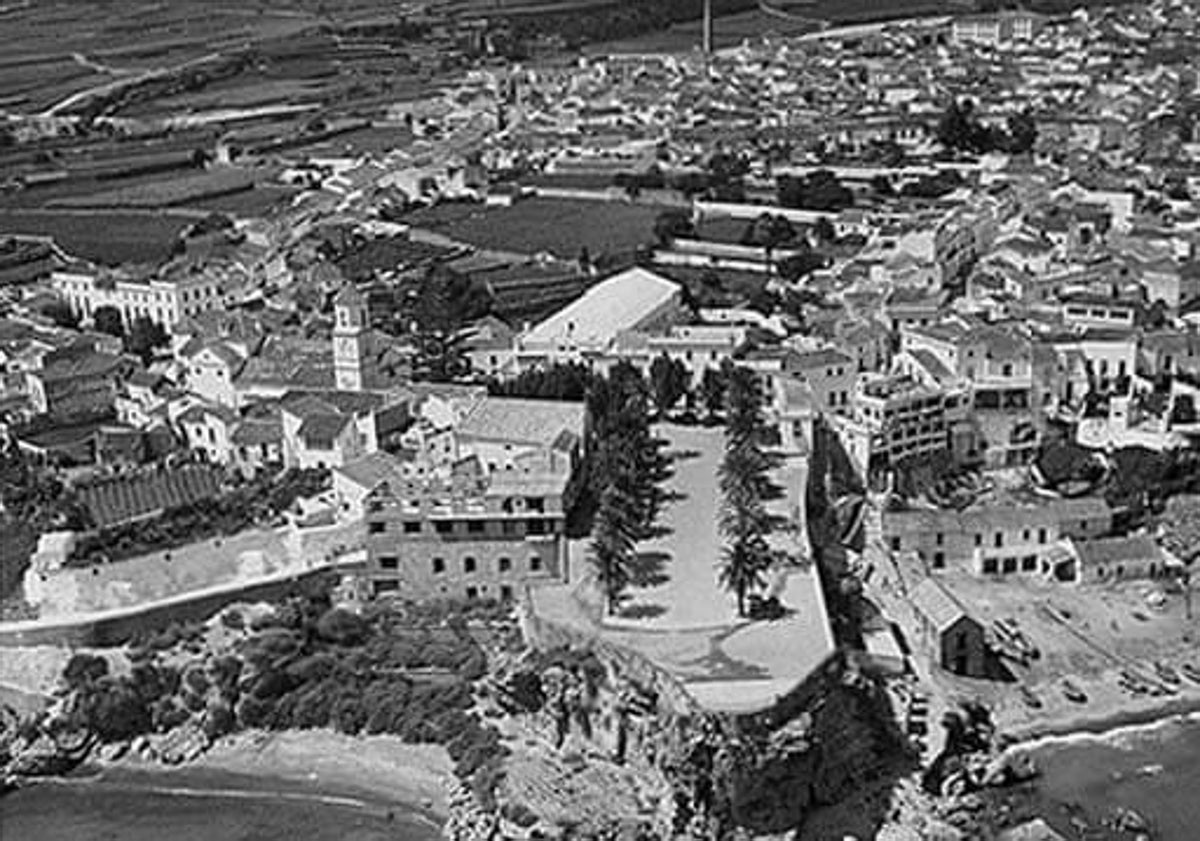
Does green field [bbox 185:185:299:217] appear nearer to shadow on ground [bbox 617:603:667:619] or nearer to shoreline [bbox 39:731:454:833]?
shoreline [bbox 39:731:454:833]

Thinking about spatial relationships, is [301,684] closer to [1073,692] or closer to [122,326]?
[1073,692]

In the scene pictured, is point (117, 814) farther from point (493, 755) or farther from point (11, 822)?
point (493, 755)

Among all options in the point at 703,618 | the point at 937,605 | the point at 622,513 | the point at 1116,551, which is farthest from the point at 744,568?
the point at 1116,551

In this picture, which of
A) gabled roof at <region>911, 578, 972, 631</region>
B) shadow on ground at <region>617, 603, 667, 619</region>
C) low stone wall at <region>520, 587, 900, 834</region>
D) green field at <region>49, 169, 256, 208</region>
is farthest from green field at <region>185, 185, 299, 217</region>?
low stone wall at <region>520, 587, 900, 834</region>

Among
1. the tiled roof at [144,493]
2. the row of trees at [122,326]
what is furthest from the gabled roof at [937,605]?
the row of trees at [122,326]

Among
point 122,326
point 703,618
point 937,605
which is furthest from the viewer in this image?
point 122,326

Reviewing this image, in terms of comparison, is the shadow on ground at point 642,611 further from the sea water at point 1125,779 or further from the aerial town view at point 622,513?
the sea water at point 1125,779
